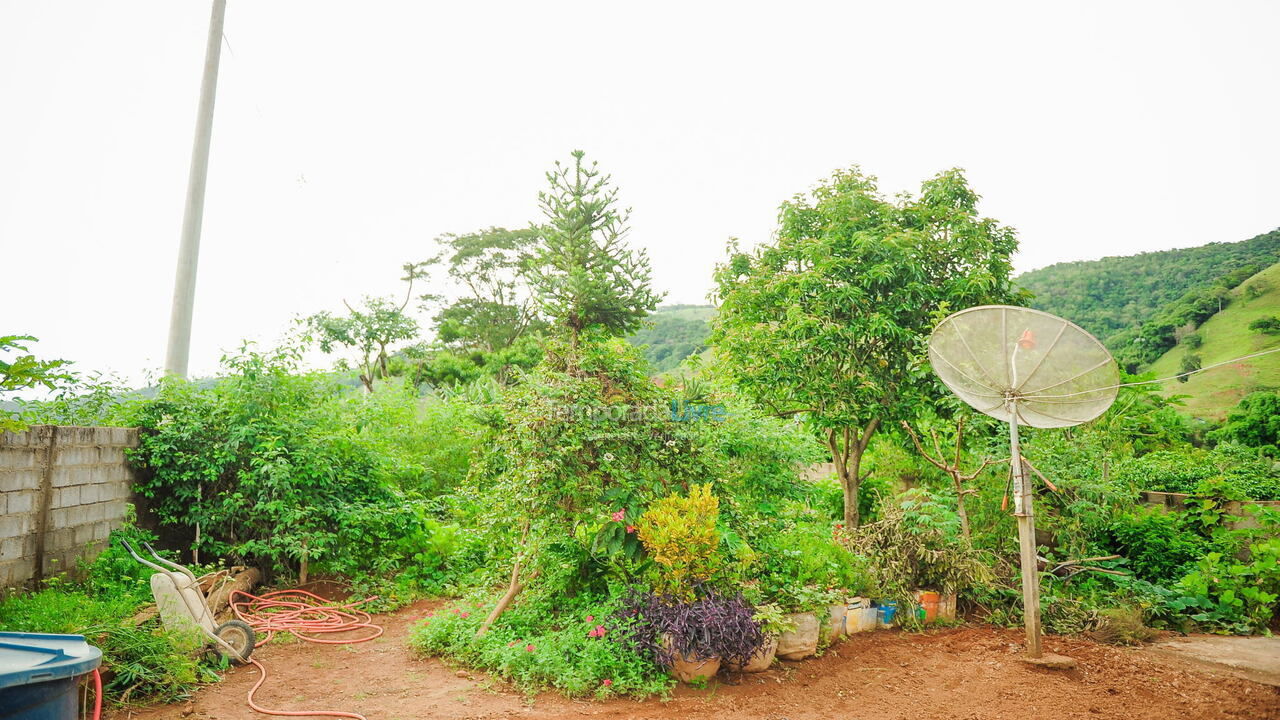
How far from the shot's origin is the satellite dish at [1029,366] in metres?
5.03

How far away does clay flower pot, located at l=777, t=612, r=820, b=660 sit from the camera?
15.4 feet

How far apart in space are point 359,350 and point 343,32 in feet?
46.9

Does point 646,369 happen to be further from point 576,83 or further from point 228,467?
point 576,83

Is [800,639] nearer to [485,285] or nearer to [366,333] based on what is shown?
[366,333]

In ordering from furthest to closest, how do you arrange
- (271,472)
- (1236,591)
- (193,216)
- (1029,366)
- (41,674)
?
(193,216)
(271,472)
(1236,591)
(1029,366)
(41,674)

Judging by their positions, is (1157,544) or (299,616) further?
(1157,544)

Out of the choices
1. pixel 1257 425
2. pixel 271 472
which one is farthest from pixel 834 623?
pixel 1257 425

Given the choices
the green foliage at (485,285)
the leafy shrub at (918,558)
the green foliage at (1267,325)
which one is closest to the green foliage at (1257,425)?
the green foliage at (1267,325)

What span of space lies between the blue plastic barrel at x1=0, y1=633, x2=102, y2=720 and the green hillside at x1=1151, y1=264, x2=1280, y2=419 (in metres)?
16.2

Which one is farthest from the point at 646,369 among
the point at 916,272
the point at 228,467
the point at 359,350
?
the point at 359,350

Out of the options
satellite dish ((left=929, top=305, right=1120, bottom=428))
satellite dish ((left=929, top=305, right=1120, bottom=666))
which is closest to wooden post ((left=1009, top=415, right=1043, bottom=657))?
satellite dish ((left=929, top=305, right=1120, bottom=666))

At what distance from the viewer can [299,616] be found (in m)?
5.80

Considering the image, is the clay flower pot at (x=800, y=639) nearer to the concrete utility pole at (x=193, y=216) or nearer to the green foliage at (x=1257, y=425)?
the concrete utility pole at (x=193, y=216)

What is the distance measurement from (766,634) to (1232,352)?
15.1 meters
